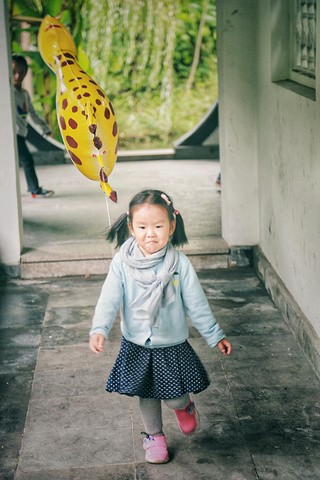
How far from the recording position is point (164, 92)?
45.6ft

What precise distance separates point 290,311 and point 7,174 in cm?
269

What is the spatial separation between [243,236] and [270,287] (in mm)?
865

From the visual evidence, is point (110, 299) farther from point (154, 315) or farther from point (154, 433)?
point (154, 433)

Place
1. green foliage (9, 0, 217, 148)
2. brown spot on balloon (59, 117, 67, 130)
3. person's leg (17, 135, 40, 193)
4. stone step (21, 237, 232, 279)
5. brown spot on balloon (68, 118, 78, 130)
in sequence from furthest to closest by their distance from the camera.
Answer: green foliage (9, 0, 217, 148), person's leg (17, 135, 40, 193), stone step (21, 237, 232, 279), brown spot on balloon (59, 117, 67, 130), brown spot on balloon (68, 118, 78, 130)

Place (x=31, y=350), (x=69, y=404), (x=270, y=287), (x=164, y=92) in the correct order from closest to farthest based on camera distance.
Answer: (x=69, y=404) < (x=31, y=350) < (x=270, y=287) < (x=164, y=92)

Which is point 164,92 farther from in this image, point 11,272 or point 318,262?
point 318,262

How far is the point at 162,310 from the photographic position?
11.0ft

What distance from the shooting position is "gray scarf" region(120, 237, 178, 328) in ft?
10.8

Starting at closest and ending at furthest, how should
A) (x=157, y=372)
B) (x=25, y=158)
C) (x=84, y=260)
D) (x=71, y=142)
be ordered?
(x=157, y=372) → (x=71, y=142) → (x=84, y=260) → (x=25, y=158)

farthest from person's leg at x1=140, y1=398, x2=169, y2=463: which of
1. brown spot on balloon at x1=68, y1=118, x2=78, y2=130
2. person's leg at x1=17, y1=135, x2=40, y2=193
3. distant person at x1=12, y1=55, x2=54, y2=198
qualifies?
person's leg at x1=17, y1=135, x2=40, y2=193

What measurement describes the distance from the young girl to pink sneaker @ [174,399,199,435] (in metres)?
0.06

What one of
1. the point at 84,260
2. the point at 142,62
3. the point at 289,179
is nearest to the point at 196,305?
the point at 289,179

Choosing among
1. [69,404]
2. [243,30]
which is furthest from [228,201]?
[69,404]

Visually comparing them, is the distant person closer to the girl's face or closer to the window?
the window
